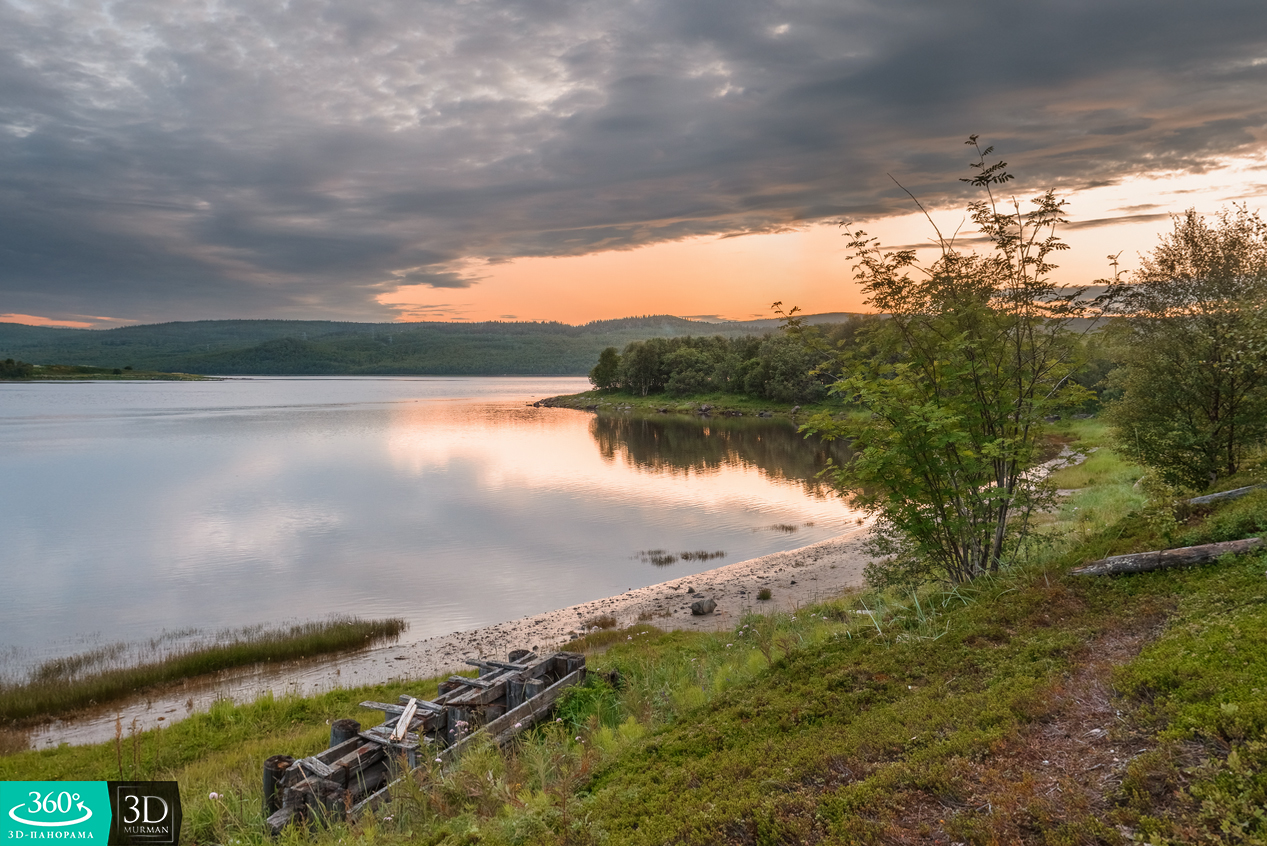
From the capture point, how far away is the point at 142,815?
7.25 metres

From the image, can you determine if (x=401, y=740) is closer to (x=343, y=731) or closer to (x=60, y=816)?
(x=343, y=731)

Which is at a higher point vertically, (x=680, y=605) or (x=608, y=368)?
(x=608, y=368)

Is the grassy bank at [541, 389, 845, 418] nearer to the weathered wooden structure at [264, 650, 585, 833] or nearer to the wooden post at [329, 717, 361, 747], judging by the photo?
the weathered wooden structure at [264, 650, 585, 833]

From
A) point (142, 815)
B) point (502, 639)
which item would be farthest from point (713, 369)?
point (142, 815)

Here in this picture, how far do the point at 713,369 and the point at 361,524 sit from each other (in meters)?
97.3

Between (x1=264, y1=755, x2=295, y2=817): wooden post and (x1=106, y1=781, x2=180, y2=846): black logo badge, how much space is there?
1018 mm

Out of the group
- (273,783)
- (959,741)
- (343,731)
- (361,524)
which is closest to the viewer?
(959,741)

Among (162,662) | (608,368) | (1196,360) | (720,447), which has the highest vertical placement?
(608,368)

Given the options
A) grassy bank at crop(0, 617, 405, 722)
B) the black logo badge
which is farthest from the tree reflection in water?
the black logo badge

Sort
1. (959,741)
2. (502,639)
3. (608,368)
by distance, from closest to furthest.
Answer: (959,741)
(502,639)
(608,368)

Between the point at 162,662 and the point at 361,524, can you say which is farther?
the point at 361,524

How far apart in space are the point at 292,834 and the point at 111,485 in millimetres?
54493

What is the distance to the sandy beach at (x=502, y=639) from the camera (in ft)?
54.7

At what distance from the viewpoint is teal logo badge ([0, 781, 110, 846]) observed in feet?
22.4
